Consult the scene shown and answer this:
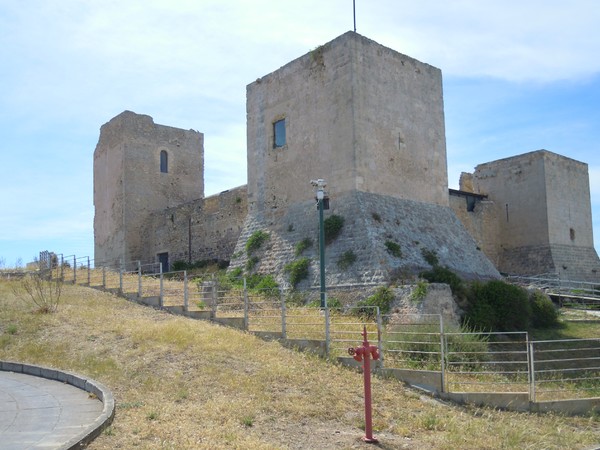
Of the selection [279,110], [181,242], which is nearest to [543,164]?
[279,110]

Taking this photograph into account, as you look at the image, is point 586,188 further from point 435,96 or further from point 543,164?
point 435,96

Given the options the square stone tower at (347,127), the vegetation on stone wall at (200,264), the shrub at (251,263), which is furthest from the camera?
the vegetation on stone wall at (200,264)

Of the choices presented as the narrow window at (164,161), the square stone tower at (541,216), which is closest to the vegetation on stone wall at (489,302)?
the square stone tower at (541,216)

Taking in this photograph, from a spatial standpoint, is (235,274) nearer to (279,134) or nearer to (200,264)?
(279,134)

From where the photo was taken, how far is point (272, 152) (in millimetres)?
21656

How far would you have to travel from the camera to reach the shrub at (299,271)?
60.0 feet

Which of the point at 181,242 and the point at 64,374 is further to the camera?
the point at 181,242

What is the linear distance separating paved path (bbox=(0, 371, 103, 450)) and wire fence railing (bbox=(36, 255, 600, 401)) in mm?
5022

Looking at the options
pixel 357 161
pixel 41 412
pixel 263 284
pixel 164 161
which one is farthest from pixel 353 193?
pixel 164 161

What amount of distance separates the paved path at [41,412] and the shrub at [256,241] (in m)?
11.1

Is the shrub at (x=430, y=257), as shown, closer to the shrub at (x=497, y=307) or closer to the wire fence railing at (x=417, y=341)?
the shrub at (x=497, y=307)

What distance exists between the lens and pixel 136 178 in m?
30.6

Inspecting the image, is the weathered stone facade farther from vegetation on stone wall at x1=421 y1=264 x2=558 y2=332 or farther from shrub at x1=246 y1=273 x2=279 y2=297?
shrub at x1=246 y1=273 x2=279 y2=297

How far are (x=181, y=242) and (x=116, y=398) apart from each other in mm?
19350
